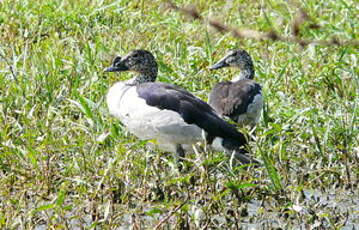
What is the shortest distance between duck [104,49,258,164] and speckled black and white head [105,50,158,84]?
85 cm

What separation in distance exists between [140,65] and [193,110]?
1.29m

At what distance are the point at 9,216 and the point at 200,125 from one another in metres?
1.87

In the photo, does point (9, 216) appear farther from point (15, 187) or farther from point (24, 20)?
point (24, 20)

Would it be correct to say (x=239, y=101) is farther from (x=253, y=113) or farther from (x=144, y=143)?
(x=144, y=143)

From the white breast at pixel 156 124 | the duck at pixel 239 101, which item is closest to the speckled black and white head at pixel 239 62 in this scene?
the duck at pixel 239 101

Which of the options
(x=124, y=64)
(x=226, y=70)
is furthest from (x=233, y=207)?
(x=226, y=70)

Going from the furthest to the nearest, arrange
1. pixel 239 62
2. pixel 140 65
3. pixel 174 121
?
pixel 239 62, pixel 140 65, pixel 174 121

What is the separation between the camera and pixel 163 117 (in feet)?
19.7

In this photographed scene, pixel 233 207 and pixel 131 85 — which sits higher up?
pixel 233 207

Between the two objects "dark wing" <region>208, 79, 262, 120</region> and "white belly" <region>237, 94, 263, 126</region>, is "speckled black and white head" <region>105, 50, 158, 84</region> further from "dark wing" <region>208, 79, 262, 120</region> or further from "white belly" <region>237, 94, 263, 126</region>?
"white belly" <region>237, 94, 263, 126</region>

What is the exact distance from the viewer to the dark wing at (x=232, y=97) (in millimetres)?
6578

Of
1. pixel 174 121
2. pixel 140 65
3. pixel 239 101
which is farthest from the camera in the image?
pixel 140 65

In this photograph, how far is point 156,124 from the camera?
237 inches

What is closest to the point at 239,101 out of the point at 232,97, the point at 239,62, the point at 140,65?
the point at 232,97
